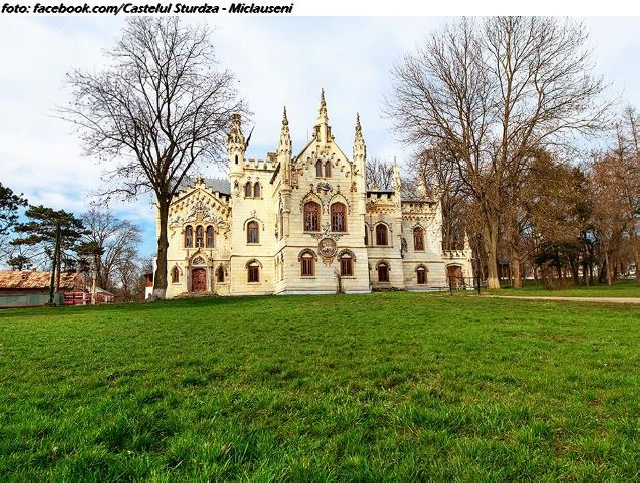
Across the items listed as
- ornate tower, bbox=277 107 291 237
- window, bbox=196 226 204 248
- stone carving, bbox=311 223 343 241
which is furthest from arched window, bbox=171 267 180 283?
stone carving, bbox=311 223 343 241

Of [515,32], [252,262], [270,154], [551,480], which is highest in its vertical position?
[515,32]

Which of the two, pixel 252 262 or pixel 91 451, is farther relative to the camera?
pixel 252 262

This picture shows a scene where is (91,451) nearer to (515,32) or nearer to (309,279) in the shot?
(309,279)

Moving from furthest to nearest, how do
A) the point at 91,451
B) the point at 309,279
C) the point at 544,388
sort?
A: the point at 309,279, the point at 544,388, the point at 91,451

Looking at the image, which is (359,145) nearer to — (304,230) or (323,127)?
(323,127)

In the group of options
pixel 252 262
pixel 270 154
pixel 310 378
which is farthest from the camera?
pixel 270 154

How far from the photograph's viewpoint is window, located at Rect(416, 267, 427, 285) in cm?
4253

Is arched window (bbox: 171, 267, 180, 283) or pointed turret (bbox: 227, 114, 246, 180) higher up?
pointed turret (bbox: 227, 114, 246, 180)

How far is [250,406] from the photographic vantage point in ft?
17.1

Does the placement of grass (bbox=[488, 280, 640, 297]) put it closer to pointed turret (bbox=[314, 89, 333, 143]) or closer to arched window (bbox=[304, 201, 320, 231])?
arched window (bbox=[304, 201, 320, 231])

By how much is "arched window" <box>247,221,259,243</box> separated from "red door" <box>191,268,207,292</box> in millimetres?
5762

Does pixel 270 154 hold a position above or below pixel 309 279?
above

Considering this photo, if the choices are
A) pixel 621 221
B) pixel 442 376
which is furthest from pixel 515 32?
pixel 442 376

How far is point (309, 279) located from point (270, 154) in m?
16.9
